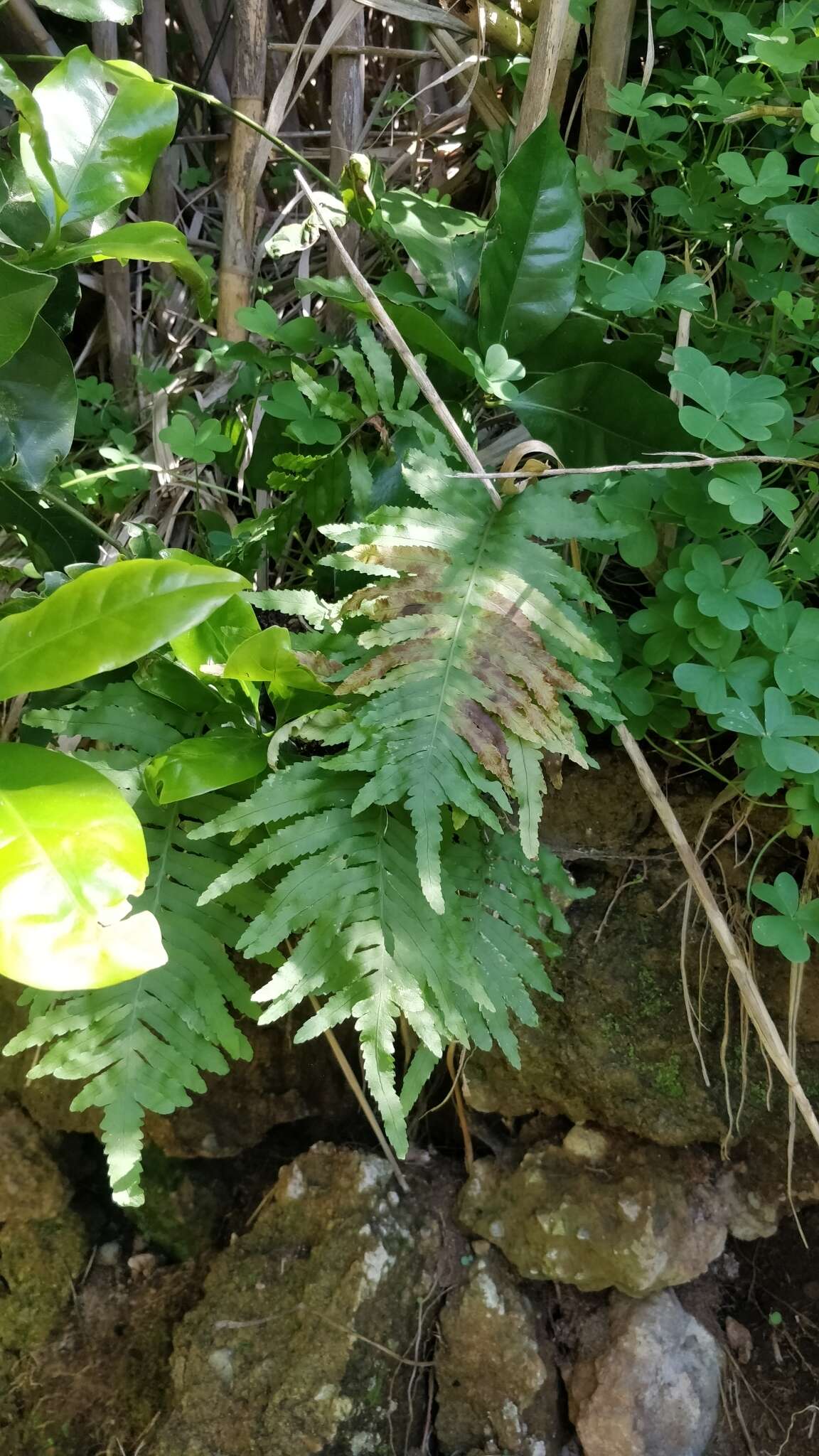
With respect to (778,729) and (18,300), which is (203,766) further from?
(778,729)

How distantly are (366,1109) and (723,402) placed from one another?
52.5 inches

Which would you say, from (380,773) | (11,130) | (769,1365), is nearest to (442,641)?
(380,773)

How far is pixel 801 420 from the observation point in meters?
1.47

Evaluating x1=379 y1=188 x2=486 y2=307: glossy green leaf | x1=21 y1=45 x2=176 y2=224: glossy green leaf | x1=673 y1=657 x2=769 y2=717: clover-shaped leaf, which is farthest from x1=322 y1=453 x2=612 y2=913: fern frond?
x1=21 y1=45 x2=176 y2=224: glossy green leaf

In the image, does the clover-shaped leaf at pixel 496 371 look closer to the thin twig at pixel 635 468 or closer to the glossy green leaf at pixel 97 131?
the thin twig at pixel 635 468

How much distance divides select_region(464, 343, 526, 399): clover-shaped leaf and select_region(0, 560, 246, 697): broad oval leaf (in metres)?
0.58

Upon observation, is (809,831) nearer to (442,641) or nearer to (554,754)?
(554,754)

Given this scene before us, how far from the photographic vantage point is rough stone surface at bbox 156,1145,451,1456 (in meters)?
1.61

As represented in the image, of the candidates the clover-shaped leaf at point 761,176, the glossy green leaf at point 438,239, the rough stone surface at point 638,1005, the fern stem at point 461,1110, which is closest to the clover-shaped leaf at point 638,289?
the clover-shaped leaf at point 761,176

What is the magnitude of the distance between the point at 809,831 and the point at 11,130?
1.79 meters

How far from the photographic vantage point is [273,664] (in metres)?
1.24

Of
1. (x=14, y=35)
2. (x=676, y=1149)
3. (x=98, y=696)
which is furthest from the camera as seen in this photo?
(x=14, y=35)

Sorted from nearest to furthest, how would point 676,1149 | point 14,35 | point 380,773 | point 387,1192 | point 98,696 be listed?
point 380,773 → point 98,696 → point 676,1149 → point 387,1192 → point 14,35

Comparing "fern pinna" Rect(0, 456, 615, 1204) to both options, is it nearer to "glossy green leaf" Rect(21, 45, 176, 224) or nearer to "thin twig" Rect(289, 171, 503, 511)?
"thin twig" Rect(289, 171, 503, 511)
